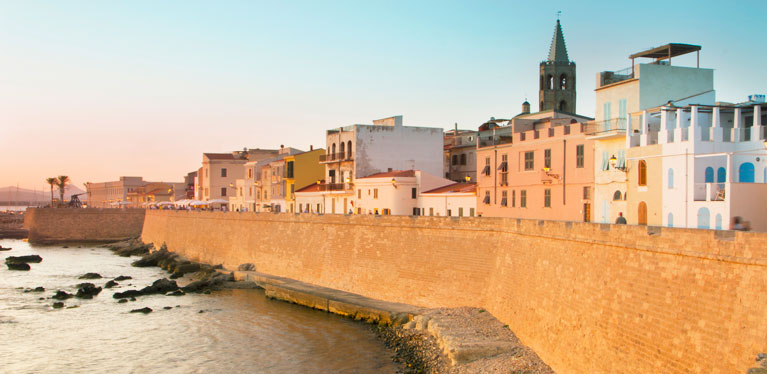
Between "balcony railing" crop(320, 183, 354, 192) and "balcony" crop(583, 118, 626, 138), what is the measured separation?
2324 centimetres

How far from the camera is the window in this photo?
33.9m

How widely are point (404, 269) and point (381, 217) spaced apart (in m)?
3.44

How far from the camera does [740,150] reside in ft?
77.9

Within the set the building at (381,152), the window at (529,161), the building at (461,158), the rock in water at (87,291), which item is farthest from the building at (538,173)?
the rock in water at (87,291)

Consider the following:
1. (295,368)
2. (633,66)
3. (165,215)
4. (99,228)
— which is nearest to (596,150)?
(633,66)

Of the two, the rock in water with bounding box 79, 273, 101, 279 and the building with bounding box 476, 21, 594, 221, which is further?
the rock in water with bounding box 79, 273, 101, 279

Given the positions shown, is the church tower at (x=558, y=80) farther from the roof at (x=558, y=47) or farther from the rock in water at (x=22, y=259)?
the rock in water at (x=22, y=259)

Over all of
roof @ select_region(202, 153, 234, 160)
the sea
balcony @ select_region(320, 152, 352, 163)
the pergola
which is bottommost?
the sea

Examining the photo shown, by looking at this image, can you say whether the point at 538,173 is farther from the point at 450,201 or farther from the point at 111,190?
the point at 111,190

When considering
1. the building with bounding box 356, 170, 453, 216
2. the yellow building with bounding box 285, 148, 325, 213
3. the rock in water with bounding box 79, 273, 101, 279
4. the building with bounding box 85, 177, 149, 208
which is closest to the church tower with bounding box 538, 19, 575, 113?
the yellow building with bounding box 285, 148, 325, 213

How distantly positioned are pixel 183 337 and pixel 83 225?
55303 mm

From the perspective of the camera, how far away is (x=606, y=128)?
2933 centimetres

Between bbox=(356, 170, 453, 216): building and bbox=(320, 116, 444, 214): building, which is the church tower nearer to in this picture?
bbox=(320, 116, 444, 214): building

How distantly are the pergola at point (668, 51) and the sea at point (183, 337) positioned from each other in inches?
662
